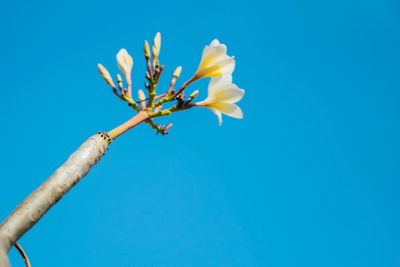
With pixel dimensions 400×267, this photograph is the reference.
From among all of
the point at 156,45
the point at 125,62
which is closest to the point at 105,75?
the point at 125,62

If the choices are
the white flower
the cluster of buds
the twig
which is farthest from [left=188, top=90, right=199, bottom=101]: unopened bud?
the twig

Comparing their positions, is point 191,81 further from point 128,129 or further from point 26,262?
point 26,262

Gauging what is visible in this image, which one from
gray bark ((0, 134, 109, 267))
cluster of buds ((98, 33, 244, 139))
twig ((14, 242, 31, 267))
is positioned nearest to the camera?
gray bark ((0, 134, 109, 267))

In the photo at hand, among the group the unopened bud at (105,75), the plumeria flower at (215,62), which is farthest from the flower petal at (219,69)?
the unopened bud at (105,75)

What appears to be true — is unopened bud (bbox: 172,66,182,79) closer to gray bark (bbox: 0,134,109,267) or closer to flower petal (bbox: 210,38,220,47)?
flower petal (bbox: 210,38,220,47)

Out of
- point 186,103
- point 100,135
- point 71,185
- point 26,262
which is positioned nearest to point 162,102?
point 186,103

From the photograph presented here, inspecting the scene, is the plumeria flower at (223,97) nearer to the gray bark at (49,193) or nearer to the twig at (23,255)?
the gray bark at (49,193)

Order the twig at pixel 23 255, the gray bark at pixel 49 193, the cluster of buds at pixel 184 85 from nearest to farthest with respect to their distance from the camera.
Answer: the gray bark at pixel 49 193
the twig at pixel 23 255
the cluster of buds at pixel 184 85

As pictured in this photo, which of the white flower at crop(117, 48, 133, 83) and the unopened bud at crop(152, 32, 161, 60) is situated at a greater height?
the unopened bud at crop(152, 32, 161, 60)
